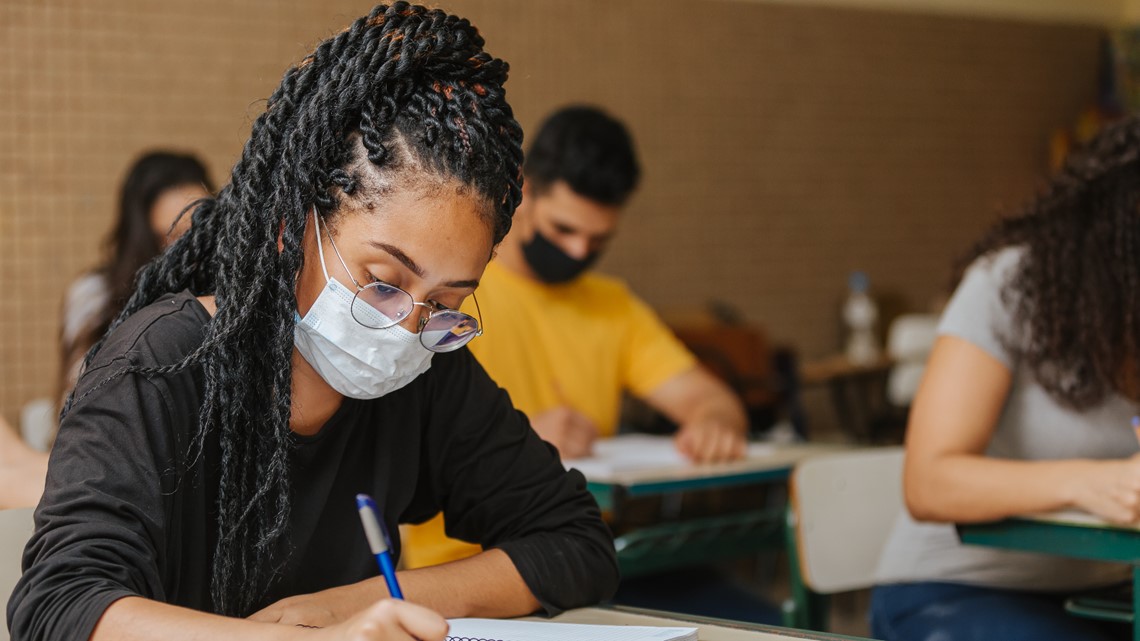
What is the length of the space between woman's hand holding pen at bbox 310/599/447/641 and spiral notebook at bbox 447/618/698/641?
0.22 meters

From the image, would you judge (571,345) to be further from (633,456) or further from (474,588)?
(474,588)

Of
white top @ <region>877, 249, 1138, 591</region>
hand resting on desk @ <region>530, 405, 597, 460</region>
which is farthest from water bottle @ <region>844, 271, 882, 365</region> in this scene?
white top @ <region>877, 249, 1138, 591</region>

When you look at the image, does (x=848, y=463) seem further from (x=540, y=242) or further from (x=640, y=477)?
→ (x=540, y=242)

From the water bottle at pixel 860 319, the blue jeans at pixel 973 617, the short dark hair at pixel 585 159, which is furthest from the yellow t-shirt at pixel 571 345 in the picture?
the water bottle at pixel 860 319


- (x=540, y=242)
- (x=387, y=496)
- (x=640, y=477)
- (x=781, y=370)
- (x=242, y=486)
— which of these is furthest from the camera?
(x=781, y=370)

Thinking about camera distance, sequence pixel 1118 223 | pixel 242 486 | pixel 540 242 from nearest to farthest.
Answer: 1. pixel 242 486
2. pixel 1118 223
3. pixel 540 242

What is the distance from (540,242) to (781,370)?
315 centimetres

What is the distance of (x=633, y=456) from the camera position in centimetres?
258

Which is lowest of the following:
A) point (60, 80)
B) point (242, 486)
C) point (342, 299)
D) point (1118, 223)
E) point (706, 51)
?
point (242, 486)

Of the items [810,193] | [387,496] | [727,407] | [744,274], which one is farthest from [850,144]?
[387,496]

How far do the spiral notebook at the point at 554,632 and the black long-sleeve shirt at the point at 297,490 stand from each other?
0.35 feet

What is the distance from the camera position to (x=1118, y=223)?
1853 mm

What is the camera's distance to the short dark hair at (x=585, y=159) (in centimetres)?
262

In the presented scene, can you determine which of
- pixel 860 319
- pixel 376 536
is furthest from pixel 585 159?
pixel 860 319
